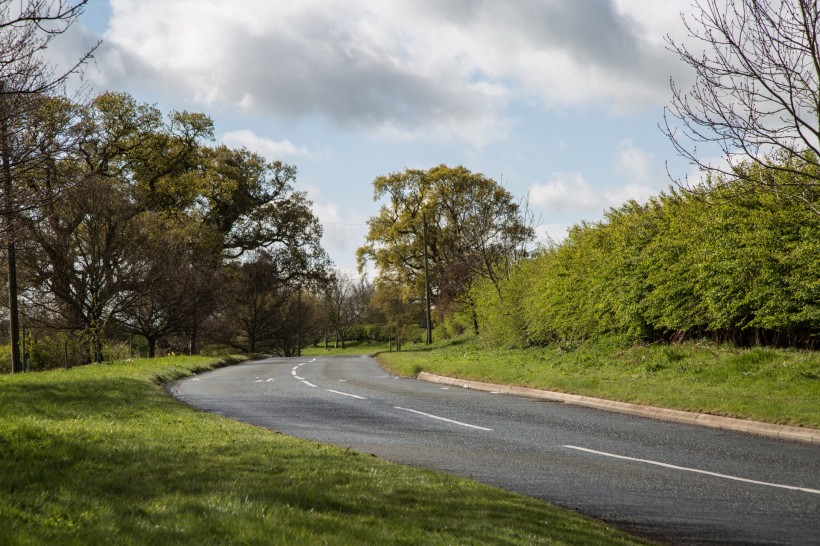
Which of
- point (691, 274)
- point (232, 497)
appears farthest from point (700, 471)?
point (691, 274)

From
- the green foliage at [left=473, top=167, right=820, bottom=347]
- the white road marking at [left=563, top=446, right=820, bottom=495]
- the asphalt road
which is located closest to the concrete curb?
the asphalt road

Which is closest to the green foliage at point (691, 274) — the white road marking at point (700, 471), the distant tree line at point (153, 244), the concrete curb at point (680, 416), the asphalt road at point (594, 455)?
the concrete curb at point (680, 416)

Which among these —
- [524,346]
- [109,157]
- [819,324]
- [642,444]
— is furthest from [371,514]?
[109,157]

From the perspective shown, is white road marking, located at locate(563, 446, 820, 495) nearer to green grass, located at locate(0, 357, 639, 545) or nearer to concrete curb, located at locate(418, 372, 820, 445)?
green grass, located at locate(0, 357, 639, 545)

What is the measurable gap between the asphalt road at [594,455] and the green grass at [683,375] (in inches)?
44.5

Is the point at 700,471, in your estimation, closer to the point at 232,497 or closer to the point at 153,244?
the point at 232,497

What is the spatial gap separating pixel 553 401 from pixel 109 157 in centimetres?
2865

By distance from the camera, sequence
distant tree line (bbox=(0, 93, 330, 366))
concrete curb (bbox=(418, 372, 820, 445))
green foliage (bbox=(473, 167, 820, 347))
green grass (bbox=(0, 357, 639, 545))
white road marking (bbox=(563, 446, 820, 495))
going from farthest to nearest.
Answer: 1. distant tree line (bbox=(0, 93, 330, 366))
2. green foliage (bbox=(473, 167, 820, 347))
3. concrete curb (bbox=(418, 372, 820, 445))
4. white road marking (bbox=(563, 446, 820, 495))
5. green grass (bbox=(0, 357, 639, 545))

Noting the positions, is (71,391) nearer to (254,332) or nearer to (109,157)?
(109,157)

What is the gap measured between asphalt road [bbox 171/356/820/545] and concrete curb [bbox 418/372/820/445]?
42 centimetres

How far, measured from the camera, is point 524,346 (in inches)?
1291

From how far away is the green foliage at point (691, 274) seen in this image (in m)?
16.2

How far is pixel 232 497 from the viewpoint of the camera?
605cm

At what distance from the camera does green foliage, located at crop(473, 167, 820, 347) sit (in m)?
16.2
